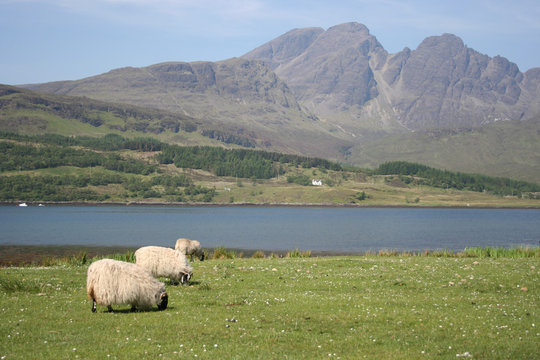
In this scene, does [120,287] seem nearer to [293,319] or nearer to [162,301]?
[162,301]

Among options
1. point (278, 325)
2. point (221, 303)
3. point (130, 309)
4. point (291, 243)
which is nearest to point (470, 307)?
point (278, 325)

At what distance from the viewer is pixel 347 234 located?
110375 millimetres

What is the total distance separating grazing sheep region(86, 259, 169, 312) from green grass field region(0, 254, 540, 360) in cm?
51

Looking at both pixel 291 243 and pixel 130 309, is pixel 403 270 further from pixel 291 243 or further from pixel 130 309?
pixel 291 243

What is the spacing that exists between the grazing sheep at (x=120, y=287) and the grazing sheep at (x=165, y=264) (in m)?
5.42

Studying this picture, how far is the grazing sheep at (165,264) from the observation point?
23.9 meters

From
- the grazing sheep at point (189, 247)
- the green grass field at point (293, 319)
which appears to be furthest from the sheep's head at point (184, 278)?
the grazing sheep at point (189, 247)

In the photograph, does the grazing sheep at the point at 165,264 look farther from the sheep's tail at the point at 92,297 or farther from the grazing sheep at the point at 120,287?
the sheep's tail at the point at 92,297

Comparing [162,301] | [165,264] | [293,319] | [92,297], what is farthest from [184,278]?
[293,319]

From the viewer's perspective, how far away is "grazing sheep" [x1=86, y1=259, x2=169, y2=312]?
17688 mm

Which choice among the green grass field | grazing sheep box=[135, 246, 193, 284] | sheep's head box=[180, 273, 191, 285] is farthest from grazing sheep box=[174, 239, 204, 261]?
sheep's head box=[180, 273, 191, 285]

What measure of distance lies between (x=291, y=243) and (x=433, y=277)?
6617cm

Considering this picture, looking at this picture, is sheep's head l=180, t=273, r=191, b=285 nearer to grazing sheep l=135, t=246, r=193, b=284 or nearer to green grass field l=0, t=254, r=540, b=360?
grazing sheep l=135, t=246, r=193, b=284

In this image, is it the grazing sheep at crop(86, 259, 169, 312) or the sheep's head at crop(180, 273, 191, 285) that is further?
the sheep's head at crop(180, 273, 191, 285)
